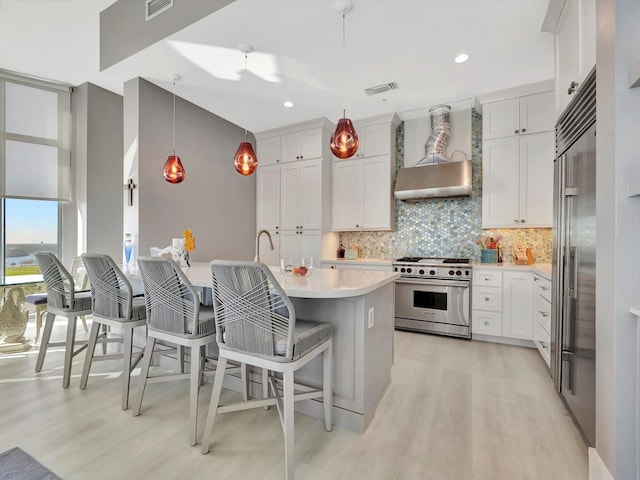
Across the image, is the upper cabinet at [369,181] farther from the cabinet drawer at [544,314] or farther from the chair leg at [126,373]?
the chair leg at [126,373]

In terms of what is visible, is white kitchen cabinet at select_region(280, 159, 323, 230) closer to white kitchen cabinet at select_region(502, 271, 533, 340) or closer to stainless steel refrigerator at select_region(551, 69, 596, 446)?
white kitchen cabinet at select_region(502, 271, 533, 340)

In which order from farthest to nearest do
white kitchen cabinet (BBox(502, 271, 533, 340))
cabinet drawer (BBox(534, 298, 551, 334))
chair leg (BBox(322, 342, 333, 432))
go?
white kitchen cabinet (BBox(502, 271, 533, 340)) < cabinet drawer (BBox(534, 298, 551, 334)) < chair leg (BBox(322, 342, 333, 432))

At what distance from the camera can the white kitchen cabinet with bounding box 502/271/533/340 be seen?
3241 millimetres

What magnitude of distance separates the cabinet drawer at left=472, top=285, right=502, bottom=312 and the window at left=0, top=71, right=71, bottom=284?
5469mm

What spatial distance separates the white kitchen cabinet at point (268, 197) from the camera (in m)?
4.89

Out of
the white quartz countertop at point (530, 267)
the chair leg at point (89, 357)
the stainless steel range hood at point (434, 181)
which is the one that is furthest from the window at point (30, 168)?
the white quartz countertop at point (530, 267)

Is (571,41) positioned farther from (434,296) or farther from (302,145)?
(302,145)

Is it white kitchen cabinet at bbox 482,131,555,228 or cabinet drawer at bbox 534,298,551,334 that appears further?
white kitchen cabinet at bbox 482,131,555,228

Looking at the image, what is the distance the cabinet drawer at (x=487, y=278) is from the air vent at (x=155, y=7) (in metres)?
4.07

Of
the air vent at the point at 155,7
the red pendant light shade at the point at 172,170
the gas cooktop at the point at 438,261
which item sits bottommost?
the gas cooktop at the point at 438,261

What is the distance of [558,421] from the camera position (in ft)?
6.43

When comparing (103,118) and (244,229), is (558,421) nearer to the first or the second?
(244,229)

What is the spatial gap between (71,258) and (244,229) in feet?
7.74

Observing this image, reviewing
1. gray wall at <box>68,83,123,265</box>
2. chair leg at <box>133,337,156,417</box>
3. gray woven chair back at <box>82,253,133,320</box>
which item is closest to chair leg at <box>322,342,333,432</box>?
chair leg at <box>133,337,156,417</box>
